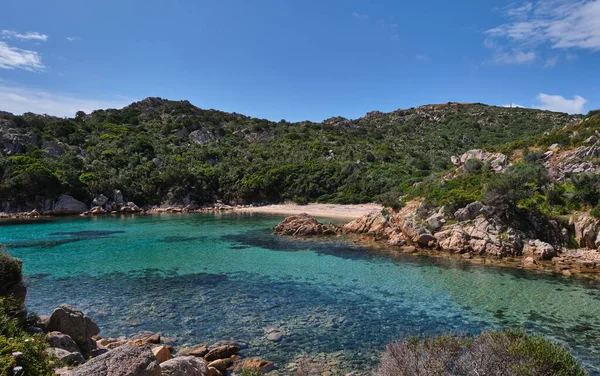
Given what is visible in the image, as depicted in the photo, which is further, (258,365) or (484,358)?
(258,365)

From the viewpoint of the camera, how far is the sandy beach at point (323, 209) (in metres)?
49.1

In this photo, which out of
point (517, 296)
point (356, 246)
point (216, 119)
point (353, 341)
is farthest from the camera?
point (216, 119)

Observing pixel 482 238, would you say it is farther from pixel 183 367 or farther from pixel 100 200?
pixel 100 200

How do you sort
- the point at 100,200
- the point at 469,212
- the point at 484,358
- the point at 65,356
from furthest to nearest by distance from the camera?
the point at 100,200
the point at 469,212
the point at 65,356
the point at 484,358

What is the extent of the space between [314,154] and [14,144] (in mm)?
56105

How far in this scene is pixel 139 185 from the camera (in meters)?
62.6

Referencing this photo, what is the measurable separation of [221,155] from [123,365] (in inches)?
3011

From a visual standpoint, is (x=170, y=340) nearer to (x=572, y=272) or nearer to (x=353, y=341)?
(x=353, y=341)

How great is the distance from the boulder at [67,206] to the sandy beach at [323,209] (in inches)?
962

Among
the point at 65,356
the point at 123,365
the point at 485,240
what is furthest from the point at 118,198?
the point at 123,365

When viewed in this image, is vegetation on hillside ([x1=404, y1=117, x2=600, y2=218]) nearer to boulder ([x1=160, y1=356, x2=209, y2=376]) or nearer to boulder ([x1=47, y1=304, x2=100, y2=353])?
boulder ([x1=160, y1=356, x2=209, y2=376])

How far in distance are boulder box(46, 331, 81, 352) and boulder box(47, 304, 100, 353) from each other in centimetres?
79

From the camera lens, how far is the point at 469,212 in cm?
2469

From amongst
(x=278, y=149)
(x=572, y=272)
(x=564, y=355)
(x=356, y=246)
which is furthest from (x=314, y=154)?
(x=564, y=355)
